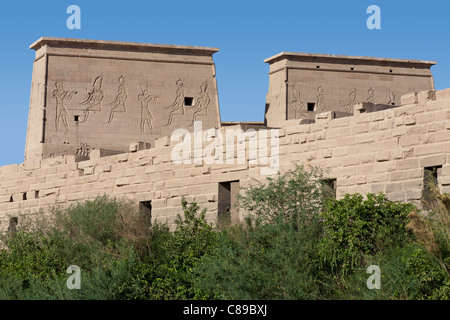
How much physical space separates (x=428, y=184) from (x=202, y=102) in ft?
47.1

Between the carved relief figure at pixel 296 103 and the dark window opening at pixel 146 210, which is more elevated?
the carved relief figure at pixel 296 103

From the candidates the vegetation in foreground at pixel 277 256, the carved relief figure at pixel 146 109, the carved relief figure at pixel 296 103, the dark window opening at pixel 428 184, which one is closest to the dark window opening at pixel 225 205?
the vegetation in foreground at pixel 277 256

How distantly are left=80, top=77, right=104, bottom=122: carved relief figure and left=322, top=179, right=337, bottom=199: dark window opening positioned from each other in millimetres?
12057

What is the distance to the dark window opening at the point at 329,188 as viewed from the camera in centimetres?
1310

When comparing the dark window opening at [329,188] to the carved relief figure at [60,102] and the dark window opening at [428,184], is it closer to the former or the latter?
the dark window opening at [428,184]

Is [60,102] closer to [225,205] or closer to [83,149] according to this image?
[83,149]

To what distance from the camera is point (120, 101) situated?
2430 cm

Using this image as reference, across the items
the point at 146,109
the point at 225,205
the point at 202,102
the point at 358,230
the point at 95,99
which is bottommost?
the point at 358,230

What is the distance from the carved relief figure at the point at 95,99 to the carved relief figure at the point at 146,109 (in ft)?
4.19

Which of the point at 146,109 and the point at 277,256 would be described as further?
the point at 146,109

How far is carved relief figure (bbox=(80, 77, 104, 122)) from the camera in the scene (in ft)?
78.4

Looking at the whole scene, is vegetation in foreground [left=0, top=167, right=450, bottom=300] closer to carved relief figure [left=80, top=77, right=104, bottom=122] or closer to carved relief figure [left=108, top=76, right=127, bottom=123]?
carved relief figure [left=80, top=77, right=104, bottom=122]

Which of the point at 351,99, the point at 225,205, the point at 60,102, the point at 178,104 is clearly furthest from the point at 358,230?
the point at 351,99

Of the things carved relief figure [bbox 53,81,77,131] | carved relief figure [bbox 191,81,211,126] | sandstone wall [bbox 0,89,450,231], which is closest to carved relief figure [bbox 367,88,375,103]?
carved relief figure [bbox 191,81,211,126]
